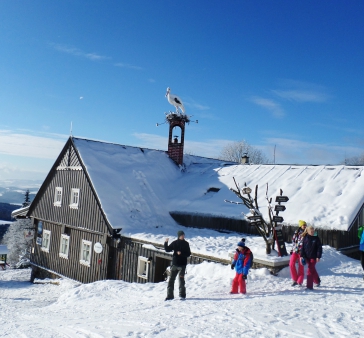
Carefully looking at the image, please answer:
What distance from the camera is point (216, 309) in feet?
24.6

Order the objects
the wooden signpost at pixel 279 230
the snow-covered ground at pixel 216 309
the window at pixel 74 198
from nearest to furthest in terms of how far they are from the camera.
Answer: the snow-covered ground at pixel 216 309 → the wooden signpost at pixel 279 230 → the window at pixel 74 198

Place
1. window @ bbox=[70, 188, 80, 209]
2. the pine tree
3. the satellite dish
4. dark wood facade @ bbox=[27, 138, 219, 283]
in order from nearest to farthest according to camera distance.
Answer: dark wood facade @ bbox=[27, 138, 219, 283] → the satellite dish → window @ bbox=[70, 188, 80, 209] → the pine tree

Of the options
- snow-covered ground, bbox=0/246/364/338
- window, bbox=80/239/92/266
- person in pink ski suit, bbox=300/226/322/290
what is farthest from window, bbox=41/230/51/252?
person in pink ski suit, bbox=300/226/322/290

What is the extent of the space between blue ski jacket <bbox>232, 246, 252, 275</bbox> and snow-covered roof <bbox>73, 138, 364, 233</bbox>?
5.70m

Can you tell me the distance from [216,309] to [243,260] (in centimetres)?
184

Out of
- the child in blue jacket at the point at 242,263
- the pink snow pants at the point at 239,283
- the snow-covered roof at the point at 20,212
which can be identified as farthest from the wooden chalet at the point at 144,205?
the child in blue jacket at the point at 242,263

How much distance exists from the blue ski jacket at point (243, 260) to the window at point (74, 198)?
12433mm

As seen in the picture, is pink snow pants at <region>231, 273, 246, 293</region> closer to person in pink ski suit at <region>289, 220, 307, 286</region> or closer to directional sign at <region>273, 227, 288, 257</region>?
person in pink ski suit at <region>289, 220, 307, 286</region>

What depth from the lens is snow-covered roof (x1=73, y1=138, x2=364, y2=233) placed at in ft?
48.7

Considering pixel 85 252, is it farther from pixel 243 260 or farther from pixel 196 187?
pixel 243 260

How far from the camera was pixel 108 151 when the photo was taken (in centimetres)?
2144

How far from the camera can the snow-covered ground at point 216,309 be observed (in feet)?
20.3

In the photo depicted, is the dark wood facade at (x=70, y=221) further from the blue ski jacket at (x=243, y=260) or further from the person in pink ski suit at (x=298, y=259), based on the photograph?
the person in pink ski suit at (x=298, y=259)

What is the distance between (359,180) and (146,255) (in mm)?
9656
